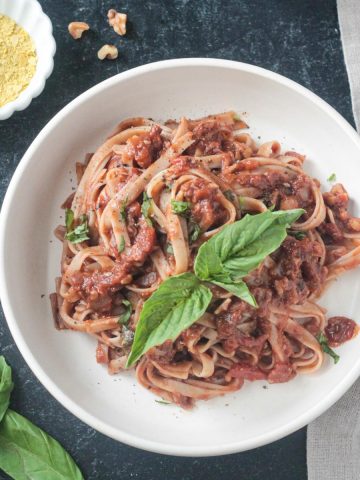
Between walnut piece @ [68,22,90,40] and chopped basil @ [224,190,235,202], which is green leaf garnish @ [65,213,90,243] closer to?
chopped basil @ [224,190,235,202]

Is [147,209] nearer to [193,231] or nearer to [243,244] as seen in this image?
[193,231]

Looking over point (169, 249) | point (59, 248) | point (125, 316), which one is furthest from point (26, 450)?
point (169, 249)

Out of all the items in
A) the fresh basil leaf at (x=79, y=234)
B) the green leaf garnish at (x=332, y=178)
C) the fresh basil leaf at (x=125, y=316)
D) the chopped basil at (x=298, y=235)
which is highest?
the green leaf garnish at (x=332, y=178)

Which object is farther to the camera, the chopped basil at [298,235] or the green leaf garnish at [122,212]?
the chopped basil at [298,235]

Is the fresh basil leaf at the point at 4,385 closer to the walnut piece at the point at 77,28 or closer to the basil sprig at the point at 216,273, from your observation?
the basil sprig at the point at 216,273

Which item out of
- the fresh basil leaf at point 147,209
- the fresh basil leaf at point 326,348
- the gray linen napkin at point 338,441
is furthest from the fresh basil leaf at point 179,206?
the gray linen napkin at point 338,441

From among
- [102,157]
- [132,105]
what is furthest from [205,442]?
[132,105]
